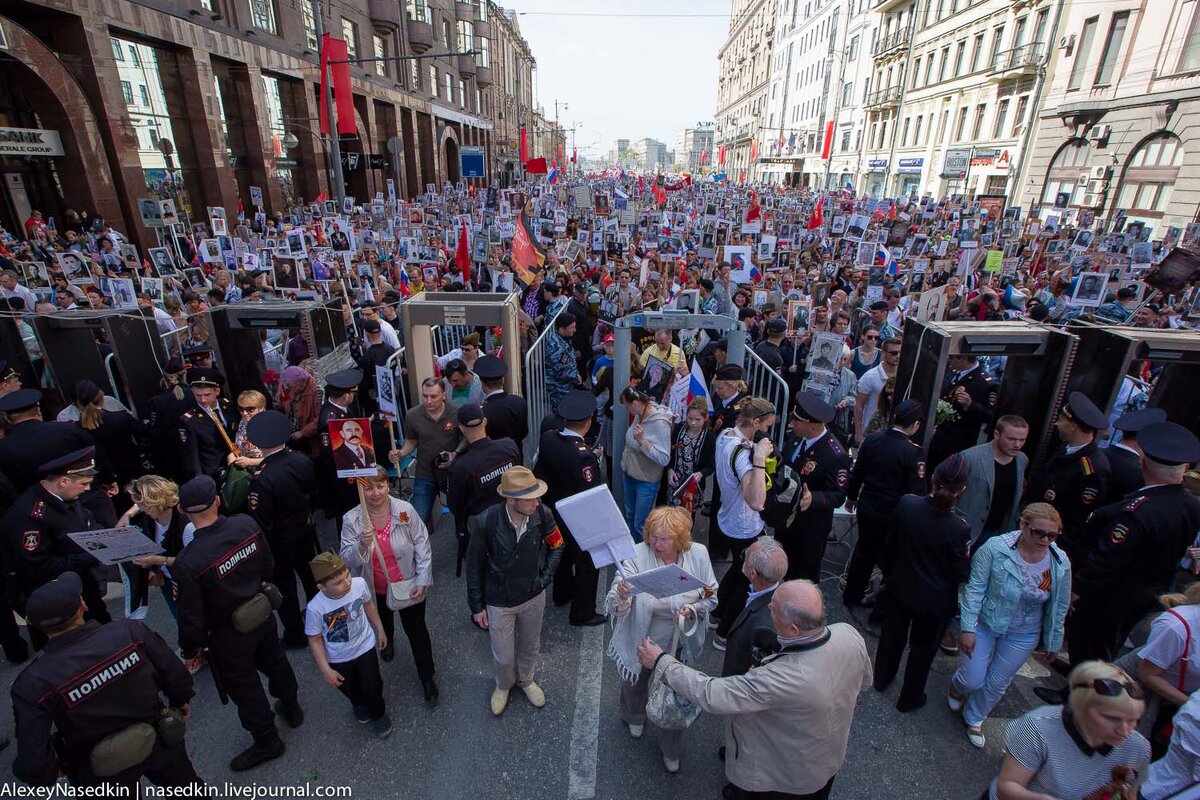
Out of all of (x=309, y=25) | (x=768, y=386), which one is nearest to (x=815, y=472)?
(x=768, y=386)

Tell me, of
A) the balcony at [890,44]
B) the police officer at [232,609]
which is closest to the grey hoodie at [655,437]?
the police officer at [232,609]

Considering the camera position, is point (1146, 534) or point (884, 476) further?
point (884, 476)

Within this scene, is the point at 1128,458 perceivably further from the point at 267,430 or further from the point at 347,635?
the point at 267,430

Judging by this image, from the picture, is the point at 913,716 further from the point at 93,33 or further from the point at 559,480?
the point at 93,33

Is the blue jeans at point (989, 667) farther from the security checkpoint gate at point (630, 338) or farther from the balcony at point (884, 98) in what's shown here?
the balcony at point (884, 98)

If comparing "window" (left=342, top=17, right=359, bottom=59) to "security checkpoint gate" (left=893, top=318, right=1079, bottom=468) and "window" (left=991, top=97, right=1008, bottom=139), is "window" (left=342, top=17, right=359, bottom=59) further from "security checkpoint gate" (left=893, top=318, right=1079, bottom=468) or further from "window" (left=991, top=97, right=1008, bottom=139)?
"window" (left=991, top=97, right=1008, bottom=139)

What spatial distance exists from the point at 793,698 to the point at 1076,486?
3.36 meters

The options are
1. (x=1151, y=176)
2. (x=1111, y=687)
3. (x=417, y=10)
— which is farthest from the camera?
(x=417, y=10)

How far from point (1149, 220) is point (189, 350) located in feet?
98.3

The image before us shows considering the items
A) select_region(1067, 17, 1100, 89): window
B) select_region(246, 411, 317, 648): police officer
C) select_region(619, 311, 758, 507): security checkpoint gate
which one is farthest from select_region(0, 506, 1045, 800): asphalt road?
select_region(1067, 17, 1100, 89): window

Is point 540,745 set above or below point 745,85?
below

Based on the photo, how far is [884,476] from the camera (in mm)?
4488

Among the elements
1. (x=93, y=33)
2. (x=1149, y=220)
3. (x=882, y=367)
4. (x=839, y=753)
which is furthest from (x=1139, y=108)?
(x=93, y=33)

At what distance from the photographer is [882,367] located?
6.37 meters
